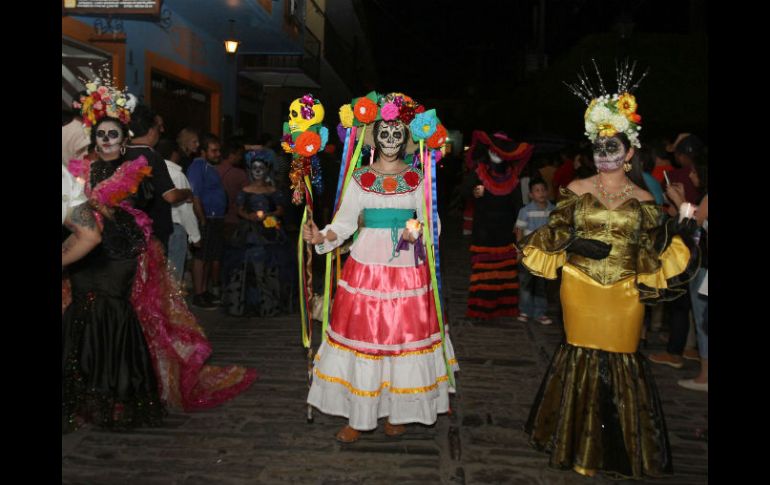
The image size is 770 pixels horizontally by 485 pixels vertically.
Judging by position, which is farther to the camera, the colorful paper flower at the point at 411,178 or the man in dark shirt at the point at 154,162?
the man in dark shirt at the point at 154,162

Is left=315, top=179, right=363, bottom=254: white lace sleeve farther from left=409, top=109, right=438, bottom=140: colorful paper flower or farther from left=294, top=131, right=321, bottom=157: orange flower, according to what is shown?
left=409, top=109, right=438, bottom=140: colorful paper flower

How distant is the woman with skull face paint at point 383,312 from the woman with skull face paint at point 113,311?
1.22 m

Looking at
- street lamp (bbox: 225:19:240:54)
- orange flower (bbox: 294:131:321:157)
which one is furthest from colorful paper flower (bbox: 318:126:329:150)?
street lamp (bbox: 225:19:240:54)

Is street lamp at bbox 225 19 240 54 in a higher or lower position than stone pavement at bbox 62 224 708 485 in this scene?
higher

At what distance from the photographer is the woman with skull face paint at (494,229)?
27.3 ft

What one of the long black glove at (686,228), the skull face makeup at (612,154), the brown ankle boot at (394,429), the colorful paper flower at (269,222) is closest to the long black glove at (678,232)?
the long black glove at (686,228)

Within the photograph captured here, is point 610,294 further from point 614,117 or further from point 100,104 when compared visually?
point 100,104

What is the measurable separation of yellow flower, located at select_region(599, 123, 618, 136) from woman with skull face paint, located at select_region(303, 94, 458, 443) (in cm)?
126

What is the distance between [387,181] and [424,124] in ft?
1.54

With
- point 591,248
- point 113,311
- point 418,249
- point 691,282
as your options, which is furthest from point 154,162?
point 691,282

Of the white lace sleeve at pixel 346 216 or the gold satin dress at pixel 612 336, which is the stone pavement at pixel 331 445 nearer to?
the gold satin dress at pixel 612 336

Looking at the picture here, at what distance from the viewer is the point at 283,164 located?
8820 mm

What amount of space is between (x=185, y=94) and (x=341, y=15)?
18.7 metres

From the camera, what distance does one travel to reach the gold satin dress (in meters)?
4.16
